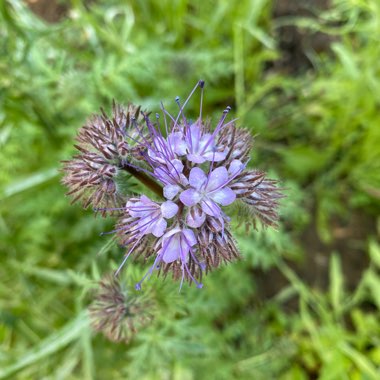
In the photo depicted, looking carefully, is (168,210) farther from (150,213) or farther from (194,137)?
(194,137)

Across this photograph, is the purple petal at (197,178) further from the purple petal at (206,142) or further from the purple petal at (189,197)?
the purple petal at (206,142)

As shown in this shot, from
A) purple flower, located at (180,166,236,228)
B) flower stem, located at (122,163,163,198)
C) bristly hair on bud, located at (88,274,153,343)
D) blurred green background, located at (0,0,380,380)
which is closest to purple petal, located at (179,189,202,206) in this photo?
purple flower, located at (180,166,236,228)

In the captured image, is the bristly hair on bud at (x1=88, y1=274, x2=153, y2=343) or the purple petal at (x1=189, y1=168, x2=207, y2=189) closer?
the purple petal at (x1=189, y1=168, x2=207, y2=189)

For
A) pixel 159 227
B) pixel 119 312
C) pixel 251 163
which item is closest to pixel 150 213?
pixel 159 227

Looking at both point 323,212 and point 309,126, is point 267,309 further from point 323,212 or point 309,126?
point 309,126

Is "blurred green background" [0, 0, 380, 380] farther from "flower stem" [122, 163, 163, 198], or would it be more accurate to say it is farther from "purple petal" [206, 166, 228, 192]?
"purple petal" [206, 166, 228, 192]
